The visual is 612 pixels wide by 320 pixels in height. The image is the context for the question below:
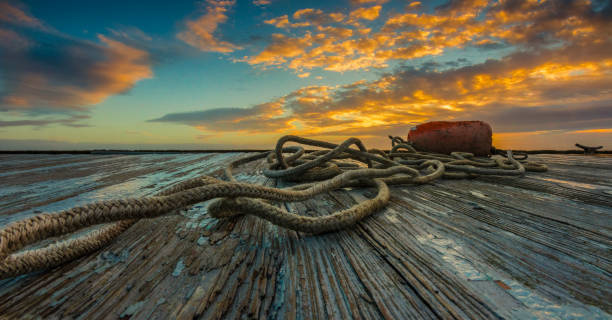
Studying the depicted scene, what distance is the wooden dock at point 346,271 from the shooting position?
34cm

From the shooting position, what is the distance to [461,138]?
8.04 ft

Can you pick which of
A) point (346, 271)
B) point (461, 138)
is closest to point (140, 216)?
point (346, 271)

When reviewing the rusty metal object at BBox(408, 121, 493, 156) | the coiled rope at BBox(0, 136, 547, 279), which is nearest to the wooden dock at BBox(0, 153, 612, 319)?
the coiled rope at BBox(0, 136, 547, 279)

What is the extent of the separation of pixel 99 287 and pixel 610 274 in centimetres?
86

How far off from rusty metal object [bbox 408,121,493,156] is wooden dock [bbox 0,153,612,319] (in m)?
1.84

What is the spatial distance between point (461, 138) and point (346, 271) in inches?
101

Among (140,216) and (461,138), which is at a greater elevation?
(461,138)

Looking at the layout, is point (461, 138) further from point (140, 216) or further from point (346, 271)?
Result: point (140, 216)

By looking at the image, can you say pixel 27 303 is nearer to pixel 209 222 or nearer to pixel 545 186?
pixel 209 222

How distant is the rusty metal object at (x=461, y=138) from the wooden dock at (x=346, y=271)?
6.05ft

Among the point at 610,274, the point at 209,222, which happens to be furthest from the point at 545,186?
the point at 209,222

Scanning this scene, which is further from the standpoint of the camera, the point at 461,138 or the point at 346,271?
the point at 461,138

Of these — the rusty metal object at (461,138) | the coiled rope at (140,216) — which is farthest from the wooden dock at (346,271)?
the rusty metal object at (461,138)

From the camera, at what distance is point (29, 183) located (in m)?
1.19
